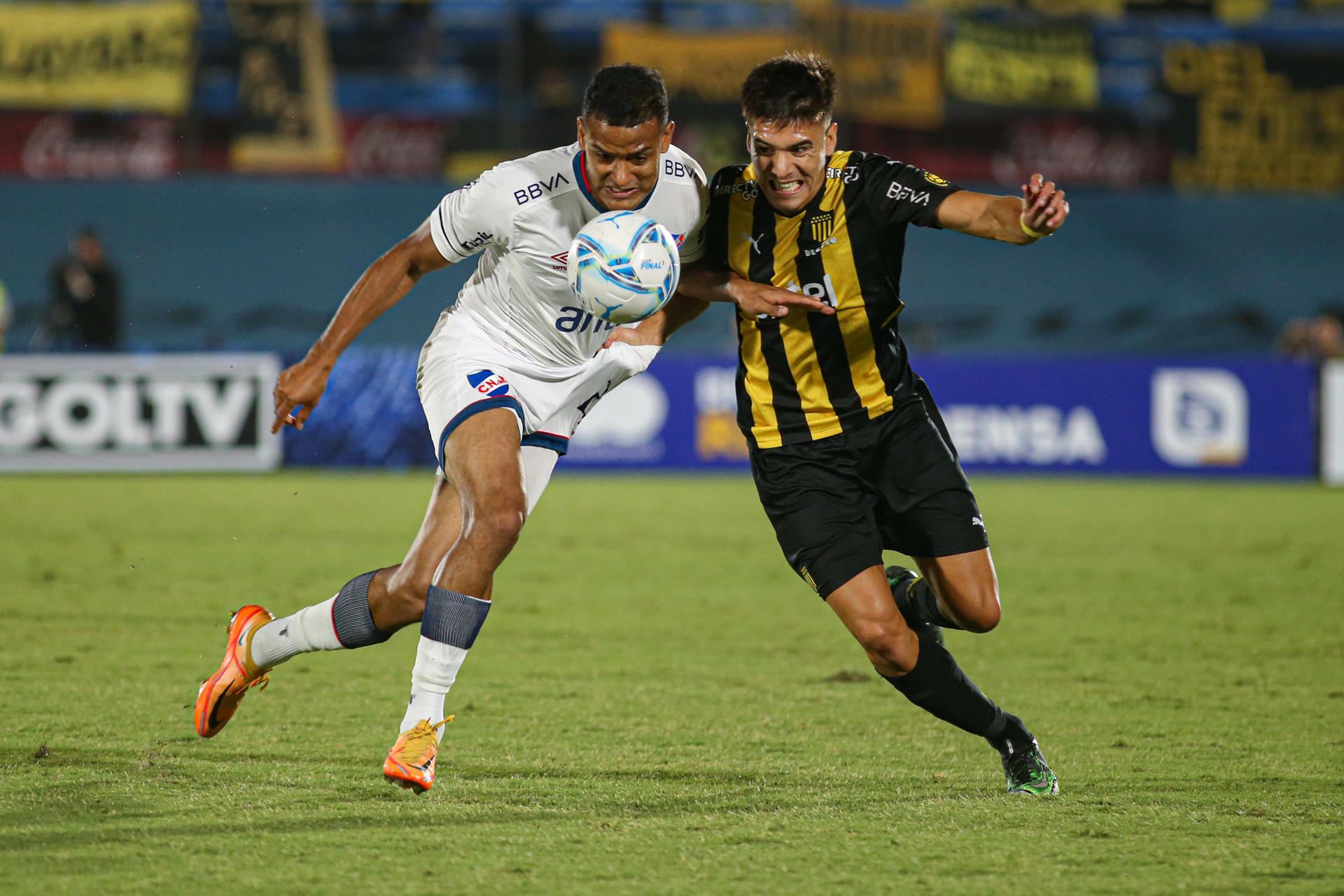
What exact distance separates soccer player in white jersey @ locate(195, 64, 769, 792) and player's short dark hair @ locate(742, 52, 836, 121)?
0.26 metres

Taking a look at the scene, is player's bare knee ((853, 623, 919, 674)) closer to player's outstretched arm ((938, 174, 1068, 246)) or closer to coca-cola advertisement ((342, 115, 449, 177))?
player's outstretched arm ((938, 174, 1068, 246))

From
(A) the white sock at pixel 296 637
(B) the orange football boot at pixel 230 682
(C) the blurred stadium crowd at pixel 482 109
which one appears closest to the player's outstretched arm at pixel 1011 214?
(A) the white sock at pixel 296 637

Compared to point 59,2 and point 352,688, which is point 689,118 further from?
point 352,688

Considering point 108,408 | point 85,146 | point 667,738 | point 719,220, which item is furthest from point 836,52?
point 667,738

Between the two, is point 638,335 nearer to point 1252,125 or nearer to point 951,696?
point 951,696

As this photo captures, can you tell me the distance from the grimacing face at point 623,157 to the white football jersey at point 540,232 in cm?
10

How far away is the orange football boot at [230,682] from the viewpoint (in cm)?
424

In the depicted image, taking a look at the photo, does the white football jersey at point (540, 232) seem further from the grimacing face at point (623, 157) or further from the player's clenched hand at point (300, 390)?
the player's clenched hand at point (300, 390)

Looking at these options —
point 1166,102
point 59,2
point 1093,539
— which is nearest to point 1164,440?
point 1093,539

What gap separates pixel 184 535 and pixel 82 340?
738 centimetres

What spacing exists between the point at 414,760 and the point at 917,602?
1.60 metres

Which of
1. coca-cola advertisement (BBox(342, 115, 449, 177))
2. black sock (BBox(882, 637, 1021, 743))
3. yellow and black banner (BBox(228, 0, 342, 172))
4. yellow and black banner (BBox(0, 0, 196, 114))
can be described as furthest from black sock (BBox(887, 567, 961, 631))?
yellow and black banner (BBox(0, 0, 196, 114))

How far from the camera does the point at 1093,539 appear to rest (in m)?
10.3

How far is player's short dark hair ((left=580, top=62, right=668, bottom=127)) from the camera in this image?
3.99 m
